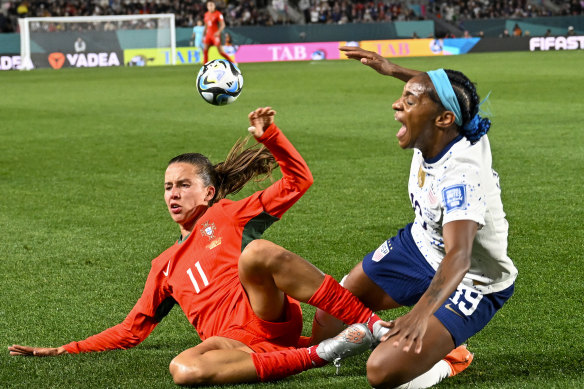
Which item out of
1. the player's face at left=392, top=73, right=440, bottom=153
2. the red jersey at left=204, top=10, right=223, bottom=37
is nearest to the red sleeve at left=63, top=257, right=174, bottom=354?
the player's face at left=392, top=73, right=440, bottom=153

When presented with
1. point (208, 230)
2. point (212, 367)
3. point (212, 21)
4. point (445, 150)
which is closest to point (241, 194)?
point (208, 230)

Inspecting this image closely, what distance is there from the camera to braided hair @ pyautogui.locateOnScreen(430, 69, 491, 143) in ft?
11.5

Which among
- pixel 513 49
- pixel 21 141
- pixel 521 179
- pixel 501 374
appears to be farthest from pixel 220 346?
pixel 513 49

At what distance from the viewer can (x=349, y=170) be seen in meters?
9.98

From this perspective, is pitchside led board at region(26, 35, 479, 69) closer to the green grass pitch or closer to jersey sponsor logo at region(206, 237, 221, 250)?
the green grass pitch

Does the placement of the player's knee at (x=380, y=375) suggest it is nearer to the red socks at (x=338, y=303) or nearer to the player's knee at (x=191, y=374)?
the red socks at (x=338, y=303)

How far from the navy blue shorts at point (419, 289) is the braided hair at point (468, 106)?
651 mm

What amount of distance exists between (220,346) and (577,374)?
151 cm

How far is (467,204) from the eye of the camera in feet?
11.0

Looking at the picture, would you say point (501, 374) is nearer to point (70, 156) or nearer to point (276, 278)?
point (276, 278)

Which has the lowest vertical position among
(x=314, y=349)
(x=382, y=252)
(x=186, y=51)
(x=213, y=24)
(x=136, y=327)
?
(x=186, y=51)

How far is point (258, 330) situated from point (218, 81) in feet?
12.9

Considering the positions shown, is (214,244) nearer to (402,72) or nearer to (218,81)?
(402,72)

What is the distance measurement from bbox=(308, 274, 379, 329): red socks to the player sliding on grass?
34 centimetres
